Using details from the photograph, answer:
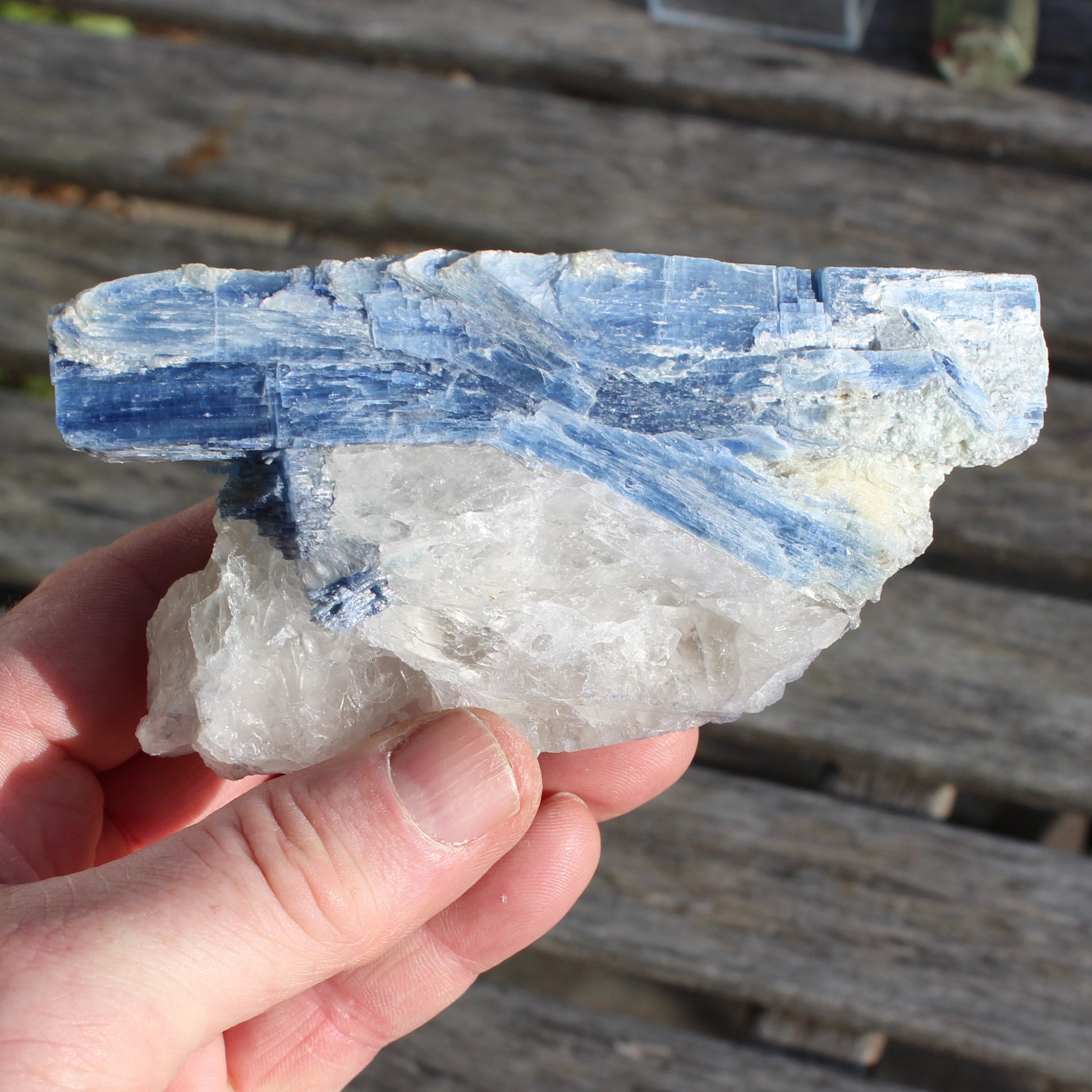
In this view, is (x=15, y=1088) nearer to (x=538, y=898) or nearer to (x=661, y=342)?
(x=538, y=898)

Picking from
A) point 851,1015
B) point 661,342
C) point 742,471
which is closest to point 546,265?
point 661,342

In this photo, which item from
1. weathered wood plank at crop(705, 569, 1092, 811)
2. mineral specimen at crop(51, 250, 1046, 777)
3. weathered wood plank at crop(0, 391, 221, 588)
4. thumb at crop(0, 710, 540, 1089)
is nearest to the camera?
thumb at crop(0, 710, 540, 1089)

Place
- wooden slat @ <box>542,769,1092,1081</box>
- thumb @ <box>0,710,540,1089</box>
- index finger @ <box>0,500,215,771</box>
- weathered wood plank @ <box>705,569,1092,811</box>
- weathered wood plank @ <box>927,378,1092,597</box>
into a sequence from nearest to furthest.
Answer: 1. thumb @ <box>0,710,540,1089</box>
2. index finger @ <box>0,500,215,771</box>
3. wooden slat @ <box>542,769,1092,1081</box>
4. weathered wood plank @ <box>705,569,1092,811</box>
5. weathered wood plank @ <box>927,378,1092,597</box>

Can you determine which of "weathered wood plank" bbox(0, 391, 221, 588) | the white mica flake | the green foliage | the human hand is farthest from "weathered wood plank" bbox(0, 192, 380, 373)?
the white mica flake

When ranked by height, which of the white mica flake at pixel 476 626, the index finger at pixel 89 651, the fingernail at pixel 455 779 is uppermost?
the white mica flake at pixel 476 626

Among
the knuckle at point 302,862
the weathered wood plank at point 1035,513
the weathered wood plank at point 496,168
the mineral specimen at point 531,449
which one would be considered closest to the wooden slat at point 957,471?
the weathered wood plank at point 1035,513

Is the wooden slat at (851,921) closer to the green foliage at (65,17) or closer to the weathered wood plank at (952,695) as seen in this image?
the weathered wood plank at (952,695)

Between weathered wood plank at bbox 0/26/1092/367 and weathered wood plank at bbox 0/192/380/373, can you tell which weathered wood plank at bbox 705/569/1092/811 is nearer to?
weathered wood plank at bbox 0/26/1092/367
